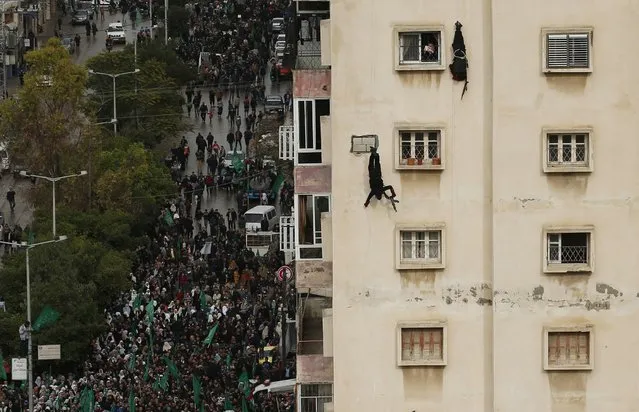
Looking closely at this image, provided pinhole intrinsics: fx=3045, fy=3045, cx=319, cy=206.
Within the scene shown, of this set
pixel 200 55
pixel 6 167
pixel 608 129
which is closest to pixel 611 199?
pixel 608 129

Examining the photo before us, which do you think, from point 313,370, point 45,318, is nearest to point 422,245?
point 313,370

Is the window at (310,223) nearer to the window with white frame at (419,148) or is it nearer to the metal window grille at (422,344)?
the window with white frame at (419,148)

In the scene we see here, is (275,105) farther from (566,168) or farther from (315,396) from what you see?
(566,168)

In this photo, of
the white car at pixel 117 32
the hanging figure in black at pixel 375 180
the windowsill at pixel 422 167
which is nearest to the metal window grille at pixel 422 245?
the hanging figure in black at pixel 375 180

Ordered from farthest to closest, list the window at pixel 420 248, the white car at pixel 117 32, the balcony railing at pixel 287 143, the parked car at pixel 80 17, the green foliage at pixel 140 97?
1. the parked car at pixel 80 17
2. the white car at pixel 117 32
3. the green foliage at pixel 140 97
4. the balcony railing at pixel 287 143
5. the window at pixel 420 248

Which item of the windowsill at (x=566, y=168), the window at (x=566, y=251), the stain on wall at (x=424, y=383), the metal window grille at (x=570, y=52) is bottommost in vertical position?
the stain on wall at (x=424, y=383)

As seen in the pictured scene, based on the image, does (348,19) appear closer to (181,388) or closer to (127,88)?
(181,388)
